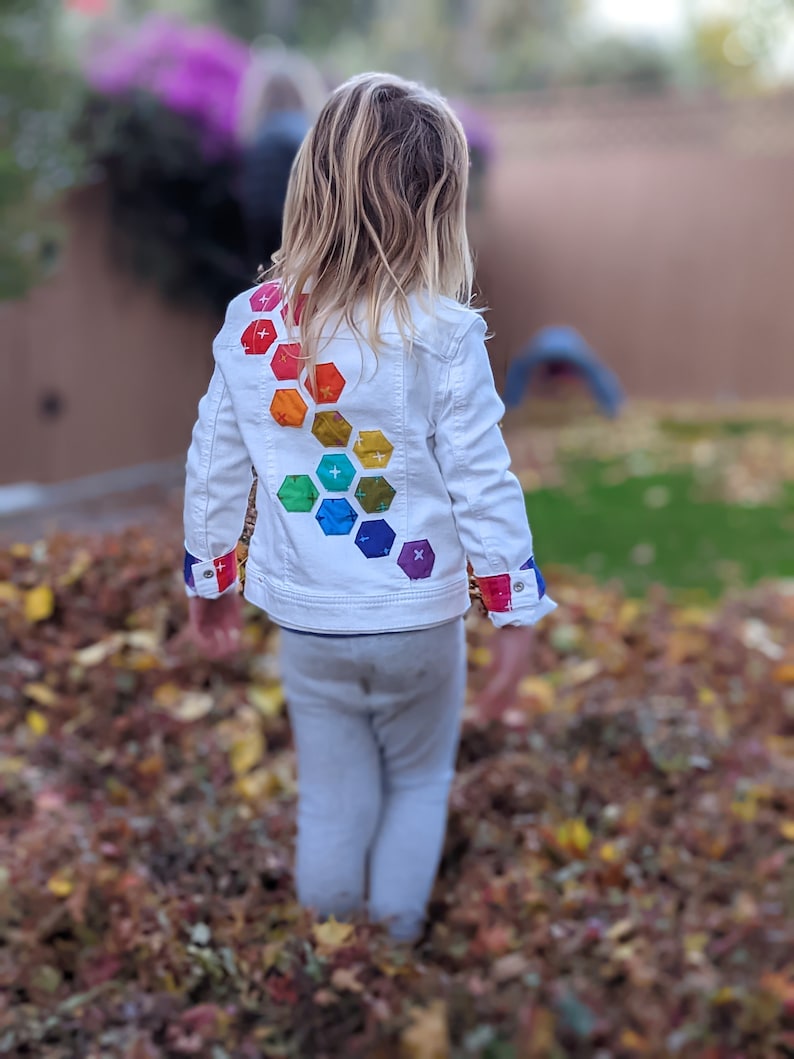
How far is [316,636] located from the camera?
5.17 ft

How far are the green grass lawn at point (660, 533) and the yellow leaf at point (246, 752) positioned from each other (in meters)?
2.12

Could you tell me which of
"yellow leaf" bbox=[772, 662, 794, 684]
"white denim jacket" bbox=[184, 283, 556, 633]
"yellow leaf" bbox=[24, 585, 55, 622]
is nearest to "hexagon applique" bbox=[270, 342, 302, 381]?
"white denim jacket" bbox=[184, 283, 556, 633]

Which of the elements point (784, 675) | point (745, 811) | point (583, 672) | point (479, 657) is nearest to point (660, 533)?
point (784, 675)

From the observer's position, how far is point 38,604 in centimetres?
→ 285

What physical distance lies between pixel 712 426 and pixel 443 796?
287 inches

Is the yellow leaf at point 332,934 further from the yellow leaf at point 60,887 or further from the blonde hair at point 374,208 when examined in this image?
the blonde hair at point 374,208

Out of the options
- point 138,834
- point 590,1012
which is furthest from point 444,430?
point 138,834

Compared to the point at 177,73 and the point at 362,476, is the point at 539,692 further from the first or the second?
the point at 177,73

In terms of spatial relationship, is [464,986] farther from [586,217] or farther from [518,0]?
[518,0]

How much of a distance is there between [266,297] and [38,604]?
1.67 m

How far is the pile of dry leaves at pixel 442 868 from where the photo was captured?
1642mm

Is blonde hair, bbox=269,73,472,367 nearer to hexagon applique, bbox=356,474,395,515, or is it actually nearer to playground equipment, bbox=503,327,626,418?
hexagon applique, bbox=356,474,395,515

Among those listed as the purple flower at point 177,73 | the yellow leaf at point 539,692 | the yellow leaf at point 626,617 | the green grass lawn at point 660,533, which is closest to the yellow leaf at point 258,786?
the yellow leaf at point 539,692

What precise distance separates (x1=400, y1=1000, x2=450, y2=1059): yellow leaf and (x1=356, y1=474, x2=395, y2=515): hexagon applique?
72 centimetres
